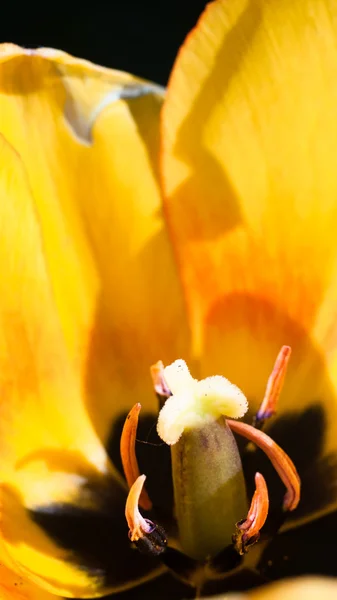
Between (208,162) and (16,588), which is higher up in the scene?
(208,162)

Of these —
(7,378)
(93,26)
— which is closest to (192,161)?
(7,378)

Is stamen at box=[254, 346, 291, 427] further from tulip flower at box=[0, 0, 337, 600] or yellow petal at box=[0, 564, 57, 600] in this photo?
yellow petal at box=[0, 564, 57, 600]

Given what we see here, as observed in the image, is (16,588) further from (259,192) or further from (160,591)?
(259,192)

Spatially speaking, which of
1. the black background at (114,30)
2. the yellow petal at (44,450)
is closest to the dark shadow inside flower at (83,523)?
the yellow petal at (44,450)

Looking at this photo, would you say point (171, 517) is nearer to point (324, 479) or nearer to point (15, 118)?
point (324, 479)

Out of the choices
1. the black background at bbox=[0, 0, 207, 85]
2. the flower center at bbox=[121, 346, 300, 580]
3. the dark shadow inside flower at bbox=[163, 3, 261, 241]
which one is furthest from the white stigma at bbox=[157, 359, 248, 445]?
the black background at bbox=[0, 0, 207, 85]

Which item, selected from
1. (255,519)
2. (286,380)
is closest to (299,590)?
(255,519)
